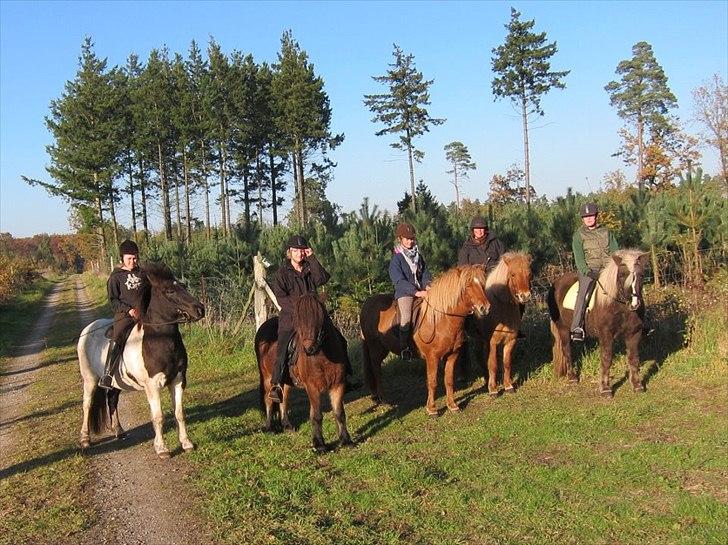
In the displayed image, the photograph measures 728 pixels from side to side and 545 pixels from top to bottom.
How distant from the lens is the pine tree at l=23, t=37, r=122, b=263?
33.4 m

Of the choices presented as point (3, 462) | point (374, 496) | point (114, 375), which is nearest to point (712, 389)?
point (374, 496)

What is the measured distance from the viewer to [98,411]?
7.15 meters

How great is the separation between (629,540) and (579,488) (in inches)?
34.6

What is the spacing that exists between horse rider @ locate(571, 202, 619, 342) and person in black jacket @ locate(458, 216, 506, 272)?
43.8 inches

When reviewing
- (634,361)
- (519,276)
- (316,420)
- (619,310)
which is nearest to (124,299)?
(316,420)

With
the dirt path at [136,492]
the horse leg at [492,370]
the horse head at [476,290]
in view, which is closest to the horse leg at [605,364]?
the horse leg at [492,370]

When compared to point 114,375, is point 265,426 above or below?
below

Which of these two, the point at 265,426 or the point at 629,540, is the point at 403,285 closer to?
the point at 265,426

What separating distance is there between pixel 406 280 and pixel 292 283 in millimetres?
1713

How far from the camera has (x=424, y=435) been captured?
21.5 ft

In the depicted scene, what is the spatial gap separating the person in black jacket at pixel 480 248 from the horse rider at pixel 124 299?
13.9 ft

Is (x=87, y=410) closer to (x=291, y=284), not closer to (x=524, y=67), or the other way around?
(x=291, y=284)

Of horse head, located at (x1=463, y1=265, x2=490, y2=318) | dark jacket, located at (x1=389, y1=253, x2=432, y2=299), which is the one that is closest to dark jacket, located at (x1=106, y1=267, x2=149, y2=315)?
dark jacket, located at (x1=389, y1=253, x2=432, y2=299)

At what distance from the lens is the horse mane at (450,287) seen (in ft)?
23.0
